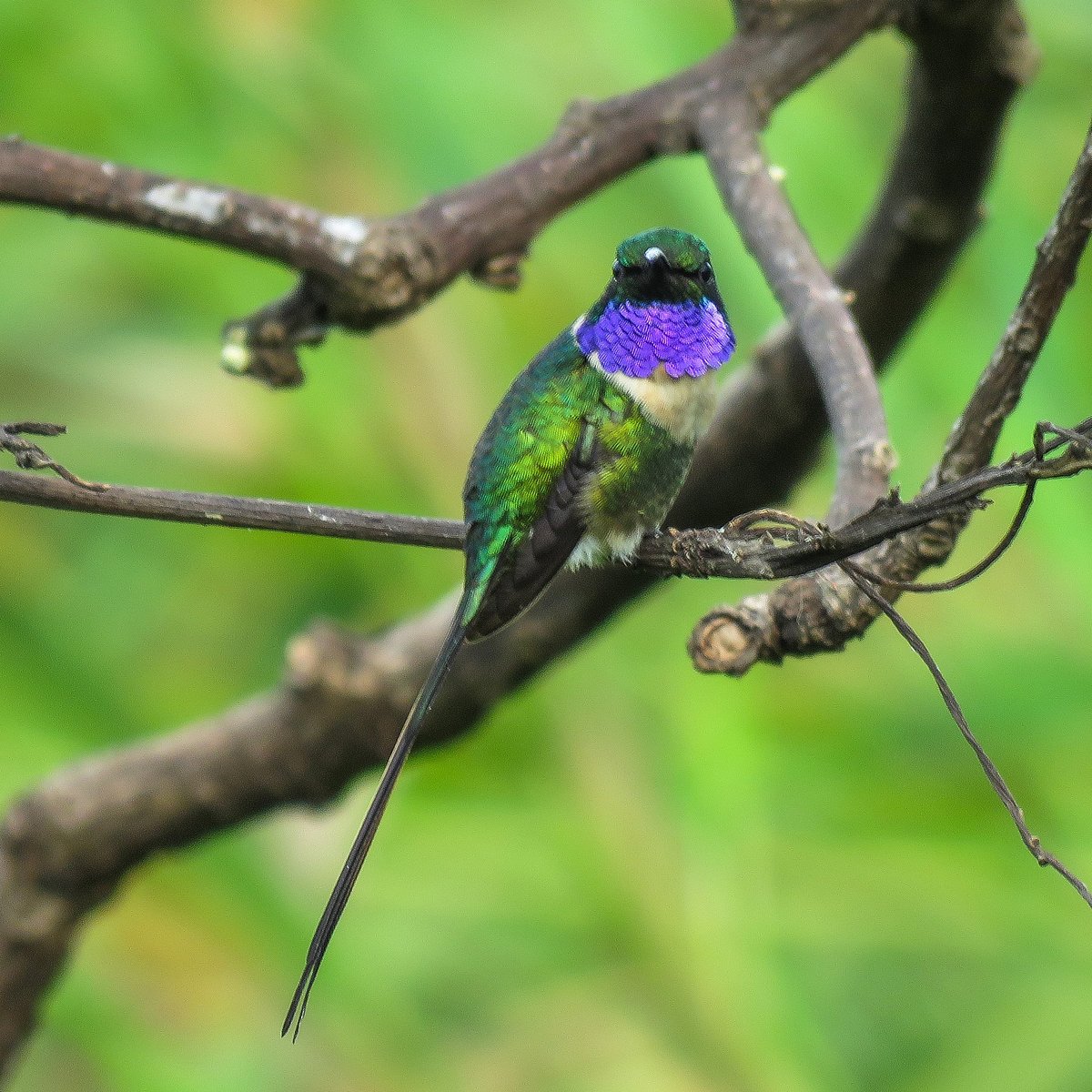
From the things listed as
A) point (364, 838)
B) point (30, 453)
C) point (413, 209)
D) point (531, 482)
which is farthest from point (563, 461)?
point (30, 453)

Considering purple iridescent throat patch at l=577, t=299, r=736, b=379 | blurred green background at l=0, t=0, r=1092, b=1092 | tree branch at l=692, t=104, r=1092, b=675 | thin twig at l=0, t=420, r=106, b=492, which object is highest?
thin twig at l=0, t=420, r=106, b=492

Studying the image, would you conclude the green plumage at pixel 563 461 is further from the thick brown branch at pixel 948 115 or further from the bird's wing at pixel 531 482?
the thick brown branch at pixel 948 115

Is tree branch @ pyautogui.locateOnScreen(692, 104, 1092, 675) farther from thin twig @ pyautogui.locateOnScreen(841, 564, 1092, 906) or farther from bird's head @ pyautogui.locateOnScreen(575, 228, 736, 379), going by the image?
bird's head @ pyautogui.locateOnScreen(575, 228, 736, 379)

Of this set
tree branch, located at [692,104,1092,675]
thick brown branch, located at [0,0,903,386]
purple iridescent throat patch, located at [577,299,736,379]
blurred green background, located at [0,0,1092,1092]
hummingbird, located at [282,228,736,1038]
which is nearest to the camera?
tree branch, located at [692,104,1092,675]

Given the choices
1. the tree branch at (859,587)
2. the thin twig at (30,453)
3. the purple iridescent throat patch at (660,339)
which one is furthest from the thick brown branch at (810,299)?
the thin twig at (30,453)

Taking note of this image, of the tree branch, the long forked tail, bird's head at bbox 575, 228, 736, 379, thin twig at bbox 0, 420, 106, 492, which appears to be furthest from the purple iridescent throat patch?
thin twig at bbox 0, 420, 106, 492

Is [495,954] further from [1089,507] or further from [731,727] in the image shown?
[1089,507]

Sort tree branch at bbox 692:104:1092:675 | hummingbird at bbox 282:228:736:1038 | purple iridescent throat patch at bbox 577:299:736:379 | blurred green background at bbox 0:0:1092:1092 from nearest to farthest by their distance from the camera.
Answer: tree branch at bbox 692:104:1092:675 < hummingbird at bbox 282:228:736:1038 < purple iridescent throat patch at bbox 577:299:736:379 < blurred green background at bbox 0:0:1092:1092
